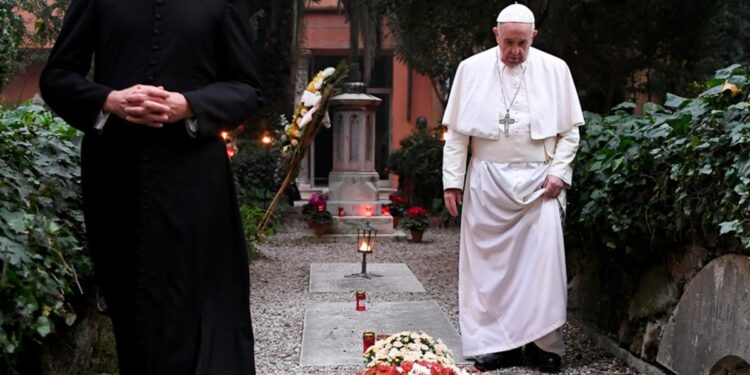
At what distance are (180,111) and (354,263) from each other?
23.3 feet

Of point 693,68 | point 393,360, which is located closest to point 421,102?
point 693,68

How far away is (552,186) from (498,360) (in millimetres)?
962

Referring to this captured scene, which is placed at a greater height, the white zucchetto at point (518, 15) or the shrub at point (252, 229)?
the white zucchetto at point (518, 15)

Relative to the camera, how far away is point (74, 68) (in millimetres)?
2477

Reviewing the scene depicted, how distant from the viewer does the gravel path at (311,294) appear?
4832mm

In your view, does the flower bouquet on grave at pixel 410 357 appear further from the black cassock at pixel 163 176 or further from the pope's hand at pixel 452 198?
the pope's hand at pixel 452 198

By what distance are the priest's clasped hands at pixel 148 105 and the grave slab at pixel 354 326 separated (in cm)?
264

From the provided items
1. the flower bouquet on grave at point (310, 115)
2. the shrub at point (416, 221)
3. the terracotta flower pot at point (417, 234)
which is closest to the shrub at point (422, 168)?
the shrub at point (416, 221)

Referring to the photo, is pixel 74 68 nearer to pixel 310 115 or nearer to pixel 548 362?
pixel 548 362

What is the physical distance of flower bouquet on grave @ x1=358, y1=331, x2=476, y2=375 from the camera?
9.60 feet

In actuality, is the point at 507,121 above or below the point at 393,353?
above

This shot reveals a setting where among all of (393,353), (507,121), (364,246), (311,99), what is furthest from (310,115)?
(393,353)

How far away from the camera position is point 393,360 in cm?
323

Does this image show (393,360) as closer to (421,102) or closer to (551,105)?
(551,105)
